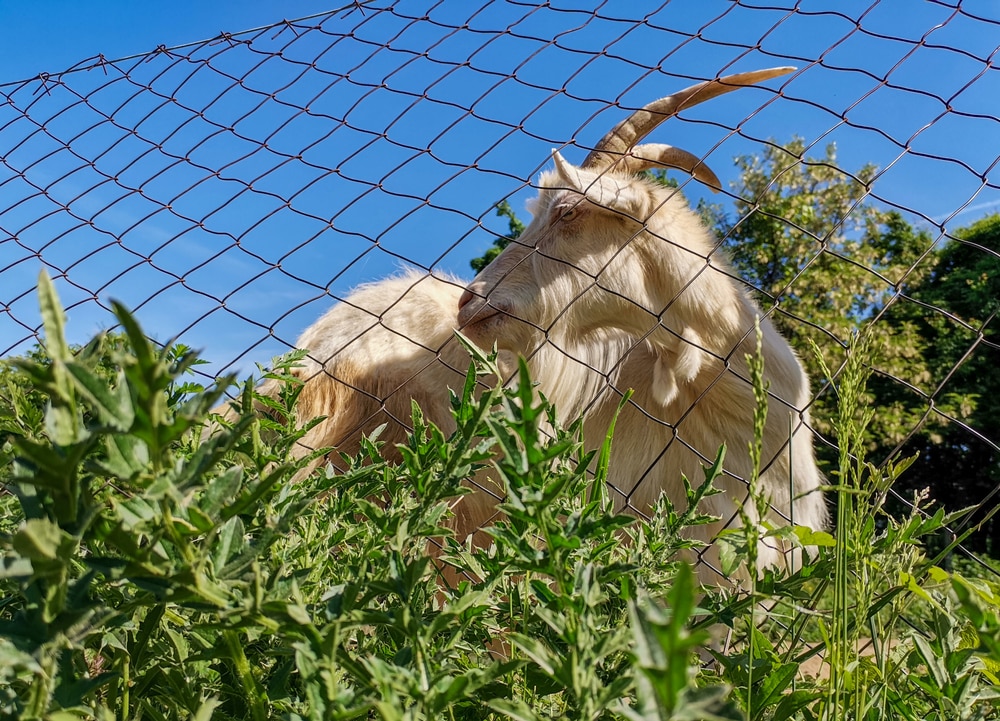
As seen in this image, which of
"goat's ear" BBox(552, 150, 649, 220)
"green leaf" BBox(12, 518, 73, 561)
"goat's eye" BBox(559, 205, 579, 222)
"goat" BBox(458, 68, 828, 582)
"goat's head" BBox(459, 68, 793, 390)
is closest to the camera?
"green leaf" BBox(12, 518, 73, 561)

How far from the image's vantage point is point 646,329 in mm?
3305

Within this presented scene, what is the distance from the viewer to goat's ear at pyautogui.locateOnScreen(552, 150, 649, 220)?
11.0ft

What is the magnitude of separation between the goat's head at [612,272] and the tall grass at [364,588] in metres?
2.23

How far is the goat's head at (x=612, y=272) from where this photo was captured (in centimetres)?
319

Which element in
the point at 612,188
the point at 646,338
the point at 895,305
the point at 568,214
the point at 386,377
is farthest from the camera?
the point at 895,305

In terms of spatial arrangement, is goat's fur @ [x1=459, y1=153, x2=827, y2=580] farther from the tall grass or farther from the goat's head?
the tall grass

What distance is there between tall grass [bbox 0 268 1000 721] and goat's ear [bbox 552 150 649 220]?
100 inches

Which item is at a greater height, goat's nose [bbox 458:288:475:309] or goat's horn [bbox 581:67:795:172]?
goat's horn [bbox 581:67:795:172]

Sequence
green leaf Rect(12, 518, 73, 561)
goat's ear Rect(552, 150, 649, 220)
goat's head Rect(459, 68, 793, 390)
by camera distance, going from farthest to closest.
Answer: goat's ear Rect(552, 150, 649, 220) → goat's head Rect(459, 68, 793, 390) → green leaf Rect(12, 518, 73, 561)

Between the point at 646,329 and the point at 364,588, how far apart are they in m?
2.73

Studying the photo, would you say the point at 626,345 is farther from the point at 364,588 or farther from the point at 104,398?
the point at 104,398

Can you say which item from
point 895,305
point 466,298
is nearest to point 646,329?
point 466,298

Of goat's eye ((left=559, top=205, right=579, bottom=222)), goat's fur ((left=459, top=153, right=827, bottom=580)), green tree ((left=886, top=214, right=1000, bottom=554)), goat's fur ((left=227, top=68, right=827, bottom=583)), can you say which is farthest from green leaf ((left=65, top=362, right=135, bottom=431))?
green tree ((left=886, top=214, right=1000, bottom=554))

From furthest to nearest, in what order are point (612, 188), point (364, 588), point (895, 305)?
point (895, 305) < point (612, 188) < point (364, 588)
